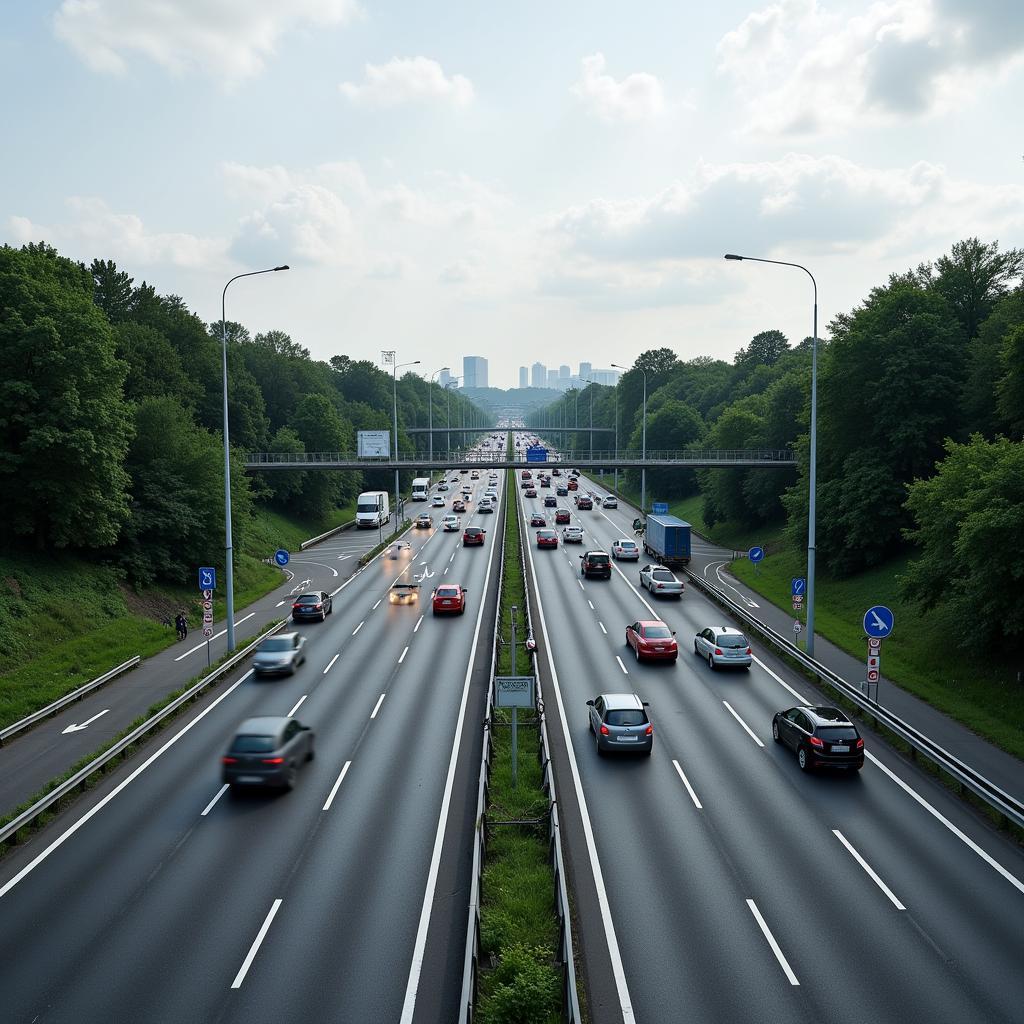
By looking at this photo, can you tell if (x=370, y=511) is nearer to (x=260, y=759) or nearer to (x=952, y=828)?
(x=260, y=759)

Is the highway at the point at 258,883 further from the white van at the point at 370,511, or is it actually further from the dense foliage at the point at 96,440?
the white van at the point at 370,511

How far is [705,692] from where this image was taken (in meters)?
27.5

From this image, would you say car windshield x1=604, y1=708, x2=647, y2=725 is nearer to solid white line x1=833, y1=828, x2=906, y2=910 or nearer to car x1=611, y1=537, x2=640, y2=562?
solid white line x1=833, y1=828, x2=906, y2=910

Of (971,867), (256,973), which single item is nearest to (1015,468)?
(971,867)

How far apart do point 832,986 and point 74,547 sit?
3838 cm

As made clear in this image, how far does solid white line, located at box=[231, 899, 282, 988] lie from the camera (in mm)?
11859

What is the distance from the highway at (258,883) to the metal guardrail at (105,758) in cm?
42

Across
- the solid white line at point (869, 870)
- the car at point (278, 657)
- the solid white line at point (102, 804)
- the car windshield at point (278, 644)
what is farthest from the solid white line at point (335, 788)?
the solid white line at point (869, 870)

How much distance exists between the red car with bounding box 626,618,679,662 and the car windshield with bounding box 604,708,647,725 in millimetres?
9394

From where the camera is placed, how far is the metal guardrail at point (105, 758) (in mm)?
16750

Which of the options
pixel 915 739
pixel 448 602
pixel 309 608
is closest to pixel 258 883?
pixel 915 739

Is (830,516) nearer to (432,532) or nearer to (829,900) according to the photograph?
(829,900)

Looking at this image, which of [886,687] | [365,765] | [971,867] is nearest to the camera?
[971,867]

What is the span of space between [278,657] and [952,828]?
69.4 feet
